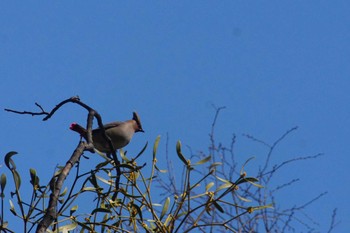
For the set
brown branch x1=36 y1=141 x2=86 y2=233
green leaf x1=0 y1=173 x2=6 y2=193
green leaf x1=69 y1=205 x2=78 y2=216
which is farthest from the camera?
green leaf x1=69 y1=205 x2=78 y2=216

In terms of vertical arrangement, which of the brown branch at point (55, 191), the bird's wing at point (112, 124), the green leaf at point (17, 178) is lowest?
the brown branch at point (55, 191)

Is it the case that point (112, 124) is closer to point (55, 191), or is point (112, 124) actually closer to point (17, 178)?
point (17, 178)

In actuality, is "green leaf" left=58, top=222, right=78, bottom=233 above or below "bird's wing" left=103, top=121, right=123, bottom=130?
below

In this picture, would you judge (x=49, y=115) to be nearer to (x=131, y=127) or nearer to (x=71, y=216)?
(x=71, y=216)

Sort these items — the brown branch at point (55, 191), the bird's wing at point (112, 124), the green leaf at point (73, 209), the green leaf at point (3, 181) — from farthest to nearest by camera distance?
the bird's wing at point (112, 124) → the green leaf at point (73, 209) → the green leaf at point (3, 181) → the brown branch at point (55, 191)

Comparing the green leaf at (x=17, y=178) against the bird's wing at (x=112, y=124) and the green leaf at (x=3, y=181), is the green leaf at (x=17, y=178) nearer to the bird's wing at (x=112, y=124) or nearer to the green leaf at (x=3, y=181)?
the green leaf at (x=3, y=181)

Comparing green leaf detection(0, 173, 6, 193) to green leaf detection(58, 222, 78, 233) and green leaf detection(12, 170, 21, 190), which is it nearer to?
green leaf detection(12, 170, 21, 190)

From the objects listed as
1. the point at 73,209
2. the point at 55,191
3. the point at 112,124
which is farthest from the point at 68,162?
the point at 112,124

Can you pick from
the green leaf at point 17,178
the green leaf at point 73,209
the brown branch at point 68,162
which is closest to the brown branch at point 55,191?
the brown branch at point 68,162

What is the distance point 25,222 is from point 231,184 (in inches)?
25.4

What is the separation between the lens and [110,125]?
589 cm

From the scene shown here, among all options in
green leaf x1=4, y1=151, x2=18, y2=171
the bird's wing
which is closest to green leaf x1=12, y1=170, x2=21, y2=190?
green leaf x1=4, y1=151, x2=18, y2=171

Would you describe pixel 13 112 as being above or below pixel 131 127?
below

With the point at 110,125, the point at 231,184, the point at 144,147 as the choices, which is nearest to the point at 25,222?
the point at 144,147
